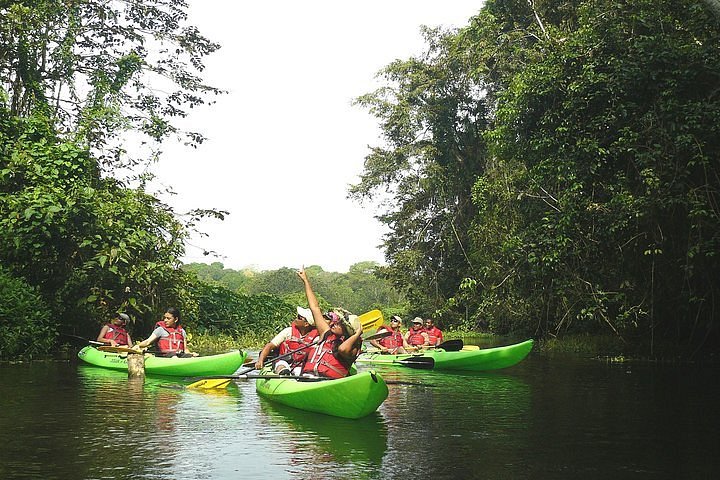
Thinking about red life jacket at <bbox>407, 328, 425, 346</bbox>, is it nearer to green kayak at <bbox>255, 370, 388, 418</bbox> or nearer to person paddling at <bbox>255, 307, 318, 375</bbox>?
person paddling at <bbox>255, 307, 318, 375</bbox>

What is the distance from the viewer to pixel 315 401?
9.16 meters

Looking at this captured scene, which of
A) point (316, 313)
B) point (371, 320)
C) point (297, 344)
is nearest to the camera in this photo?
point (316, 313)

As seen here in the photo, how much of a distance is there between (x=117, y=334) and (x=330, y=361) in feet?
27.4

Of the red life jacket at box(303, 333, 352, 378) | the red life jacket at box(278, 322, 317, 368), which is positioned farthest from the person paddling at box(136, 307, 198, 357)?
the red life jacket at box(303, 333, 352, 378)

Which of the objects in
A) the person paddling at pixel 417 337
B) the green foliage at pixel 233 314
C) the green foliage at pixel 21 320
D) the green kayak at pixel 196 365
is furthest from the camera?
the green foliage at pixel 233 314

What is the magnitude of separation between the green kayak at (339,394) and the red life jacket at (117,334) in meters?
7.49

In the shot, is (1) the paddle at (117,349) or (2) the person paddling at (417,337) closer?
(1) the paddle at (117,349)

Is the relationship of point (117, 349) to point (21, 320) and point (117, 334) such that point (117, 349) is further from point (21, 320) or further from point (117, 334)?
point (21, 320)

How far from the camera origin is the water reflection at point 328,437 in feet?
22.0

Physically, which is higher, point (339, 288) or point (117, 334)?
point (339, 288)

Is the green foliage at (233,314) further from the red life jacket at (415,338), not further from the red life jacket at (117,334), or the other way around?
the red life jacket at (415,338)

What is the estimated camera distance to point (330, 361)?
9.53 m

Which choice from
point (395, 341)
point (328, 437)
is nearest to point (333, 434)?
point (328, 437)

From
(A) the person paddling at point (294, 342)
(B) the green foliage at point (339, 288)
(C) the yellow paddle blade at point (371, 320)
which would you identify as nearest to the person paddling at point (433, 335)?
(A) the person paddling at point (294, 342)
